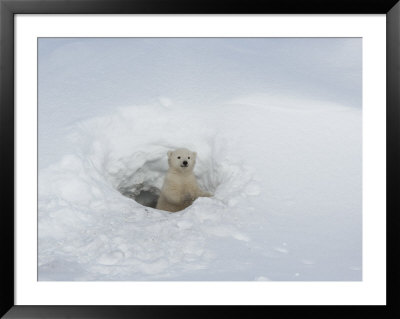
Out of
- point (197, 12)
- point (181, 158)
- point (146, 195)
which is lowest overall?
point (146, 195)

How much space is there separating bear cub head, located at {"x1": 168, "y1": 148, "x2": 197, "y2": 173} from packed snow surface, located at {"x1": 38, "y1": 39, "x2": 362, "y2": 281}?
54 cm

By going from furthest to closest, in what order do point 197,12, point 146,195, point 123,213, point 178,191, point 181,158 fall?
point 146,195 → point 178,191 → point 181,158 → point 123,213 → point 197,12

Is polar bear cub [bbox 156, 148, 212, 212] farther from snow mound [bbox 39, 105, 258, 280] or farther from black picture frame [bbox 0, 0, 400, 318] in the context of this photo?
black picture frame [bbox 0, 0, 400, 318]

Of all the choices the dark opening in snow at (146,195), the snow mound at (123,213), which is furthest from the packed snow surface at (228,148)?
the dark opening in snow at (146,195)

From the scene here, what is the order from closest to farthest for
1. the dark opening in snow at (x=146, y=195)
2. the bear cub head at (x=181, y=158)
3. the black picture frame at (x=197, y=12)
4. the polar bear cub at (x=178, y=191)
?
the black picture frame at (x=197, y=12) < the bear cub head at (x=181, y=158) < the polar bear cub at (x=178, y=191) < the dark opening in snow at (x=146, y=195)

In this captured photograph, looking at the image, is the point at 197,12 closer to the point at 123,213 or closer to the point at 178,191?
the point at 123,213

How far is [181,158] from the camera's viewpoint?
300 centimetres

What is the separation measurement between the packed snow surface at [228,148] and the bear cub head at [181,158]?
0.54 metres

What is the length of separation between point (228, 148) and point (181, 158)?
69 centimetres

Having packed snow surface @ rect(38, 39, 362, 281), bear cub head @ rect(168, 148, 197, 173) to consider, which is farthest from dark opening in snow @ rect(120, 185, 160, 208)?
packed snow surface @ rect(38, 39, 362, 281)

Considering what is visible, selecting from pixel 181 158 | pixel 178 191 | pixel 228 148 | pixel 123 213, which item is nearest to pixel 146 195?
pixel 178 191

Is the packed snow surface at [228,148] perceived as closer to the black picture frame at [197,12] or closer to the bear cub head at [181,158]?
the black picture frame at [197,12]

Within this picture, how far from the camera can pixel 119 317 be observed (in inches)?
84.2

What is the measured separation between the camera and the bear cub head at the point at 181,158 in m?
2.91
